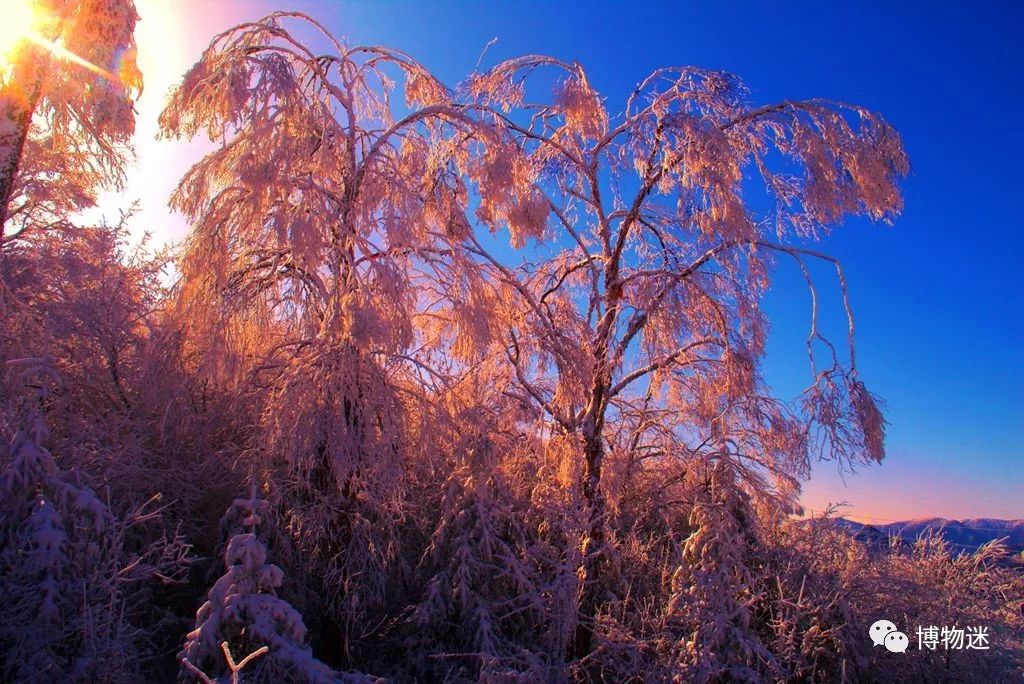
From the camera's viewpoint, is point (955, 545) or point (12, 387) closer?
point (12, 387)

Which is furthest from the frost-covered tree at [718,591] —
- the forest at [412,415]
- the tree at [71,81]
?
the tree at [71,81]

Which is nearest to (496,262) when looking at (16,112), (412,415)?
(412,415)

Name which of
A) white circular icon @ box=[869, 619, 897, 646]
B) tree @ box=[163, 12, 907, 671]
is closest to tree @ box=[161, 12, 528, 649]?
tree @ box=[163, 12, 907, 671]

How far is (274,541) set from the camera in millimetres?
7121

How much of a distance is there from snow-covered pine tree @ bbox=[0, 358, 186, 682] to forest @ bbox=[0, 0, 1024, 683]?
0.10ft

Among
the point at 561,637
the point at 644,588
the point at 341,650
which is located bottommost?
the point at 341,650

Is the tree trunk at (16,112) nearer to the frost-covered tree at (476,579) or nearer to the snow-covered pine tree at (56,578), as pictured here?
the snow-covered pine tree at (56,578)

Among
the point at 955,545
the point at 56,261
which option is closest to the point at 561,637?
the point at 955,545

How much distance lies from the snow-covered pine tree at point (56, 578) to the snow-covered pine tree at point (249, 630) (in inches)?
21.7

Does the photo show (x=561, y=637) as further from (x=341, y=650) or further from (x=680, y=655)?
(x=341, y=650)

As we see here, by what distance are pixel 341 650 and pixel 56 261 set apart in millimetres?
7217

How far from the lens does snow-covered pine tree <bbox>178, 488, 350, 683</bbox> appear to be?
204 inches

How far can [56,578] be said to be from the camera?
523 centimetres

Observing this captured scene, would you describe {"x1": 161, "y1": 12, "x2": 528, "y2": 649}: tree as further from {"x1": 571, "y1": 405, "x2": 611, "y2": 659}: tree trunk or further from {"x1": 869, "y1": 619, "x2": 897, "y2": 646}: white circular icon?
{"x1": 869, "y1": 619, "x2": 897, "y2": 646}: white circular icon
